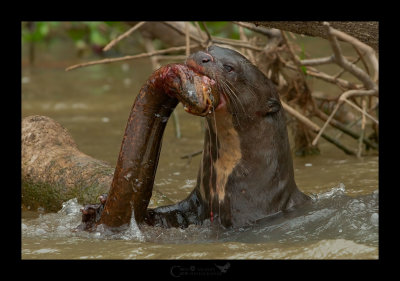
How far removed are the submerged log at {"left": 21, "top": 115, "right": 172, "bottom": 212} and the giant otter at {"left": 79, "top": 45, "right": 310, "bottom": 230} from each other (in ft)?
1.96

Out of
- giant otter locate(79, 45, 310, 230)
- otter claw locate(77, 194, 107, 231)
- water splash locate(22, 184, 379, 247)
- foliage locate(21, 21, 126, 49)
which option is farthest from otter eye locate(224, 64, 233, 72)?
foliage locate(21, 21, 126, 49)

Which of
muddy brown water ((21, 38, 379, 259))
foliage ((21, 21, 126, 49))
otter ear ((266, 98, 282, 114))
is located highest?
foliage ((21, 21, 126, 49))

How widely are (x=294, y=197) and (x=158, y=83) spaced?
2.94 ft

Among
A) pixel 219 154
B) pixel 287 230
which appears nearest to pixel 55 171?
pixel 219 154

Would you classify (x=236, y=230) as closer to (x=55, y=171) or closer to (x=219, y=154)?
(x=219, y=154)

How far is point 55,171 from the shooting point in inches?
167

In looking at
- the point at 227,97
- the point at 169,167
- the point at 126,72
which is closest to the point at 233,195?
the point at 227,97

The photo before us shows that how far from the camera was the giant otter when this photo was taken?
3.38 m

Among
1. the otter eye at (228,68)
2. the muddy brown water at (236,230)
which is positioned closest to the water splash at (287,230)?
the muddy brown water at (236,230)

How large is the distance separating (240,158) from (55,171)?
127cm

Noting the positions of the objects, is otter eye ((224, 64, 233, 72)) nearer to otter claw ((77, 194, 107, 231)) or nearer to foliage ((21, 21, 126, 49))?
otter claw ((77, 194, 107, 231))

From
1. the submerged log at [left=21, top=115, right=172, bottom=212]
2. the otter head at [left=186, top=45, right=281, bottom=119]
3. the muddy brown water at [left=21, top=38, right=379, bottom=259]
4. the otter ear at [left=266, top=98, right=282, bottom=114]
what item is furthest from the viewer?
the submerged log at [left=21, top=115, right=172, bottom=212]

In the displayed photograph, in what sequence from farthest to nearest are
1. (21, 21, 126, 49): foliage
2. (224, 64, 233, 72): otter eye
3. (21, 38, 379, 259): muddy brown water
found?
1. (21, 21, 126, 49): foliage
2. (224, 64, 233, 72): otter eye
3. (21, 38, 379, 259): muddy brown water

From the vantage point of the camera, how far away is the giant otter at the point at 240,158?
3.38 meters
